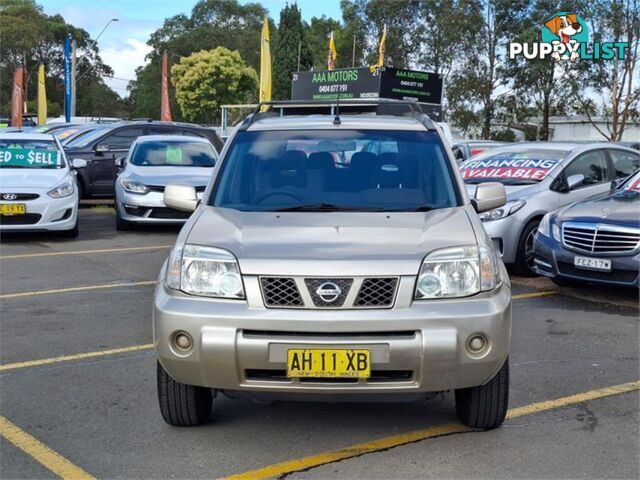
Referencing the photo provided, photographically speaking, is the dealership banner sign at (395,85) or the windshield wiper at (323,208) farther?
the dealership banner sign at (395,85)

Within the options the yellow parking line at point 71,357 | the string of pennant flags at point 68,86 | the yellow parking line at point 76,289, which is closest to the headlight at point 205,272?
the yellow parking line at point 71,357

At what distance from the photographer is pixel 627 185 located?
935 cm

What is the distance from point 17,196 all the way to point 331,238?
→ 8640 mm

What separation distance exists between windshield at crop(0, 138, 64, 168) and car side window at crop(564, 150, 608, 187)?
732 cm

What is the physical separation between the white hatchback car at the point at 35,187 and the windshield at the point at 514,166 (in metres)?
5.57

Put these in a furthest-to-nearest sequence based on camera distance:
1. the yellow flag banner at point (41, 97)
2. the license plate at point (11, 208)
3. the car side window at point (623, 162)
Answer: the yellow flag banner at point (41, 97)
the license plate at point (11, 208)
the car side window at point (623, 162)

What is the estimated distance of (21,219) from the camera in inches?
469

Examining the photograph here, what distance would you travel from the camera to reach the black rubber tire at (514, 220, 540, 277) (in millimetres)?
9867

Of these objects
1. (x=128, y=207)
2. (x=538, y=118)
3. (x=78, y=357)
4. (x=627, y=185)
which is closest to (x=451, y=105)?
(x=538, y=118)

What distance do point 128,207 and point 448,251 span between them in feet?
31.9

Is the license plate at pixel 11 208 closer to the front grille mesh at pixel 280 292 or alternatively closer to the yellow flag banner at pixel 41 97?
the front grille mesh at pixel 280 292

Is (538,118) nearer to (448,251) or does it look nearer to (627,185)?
(627,185)

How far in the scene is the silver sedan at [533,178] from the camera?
986cm

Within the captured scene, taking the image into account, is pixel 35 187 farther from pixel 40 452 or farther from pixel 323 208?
pixel 40 452
